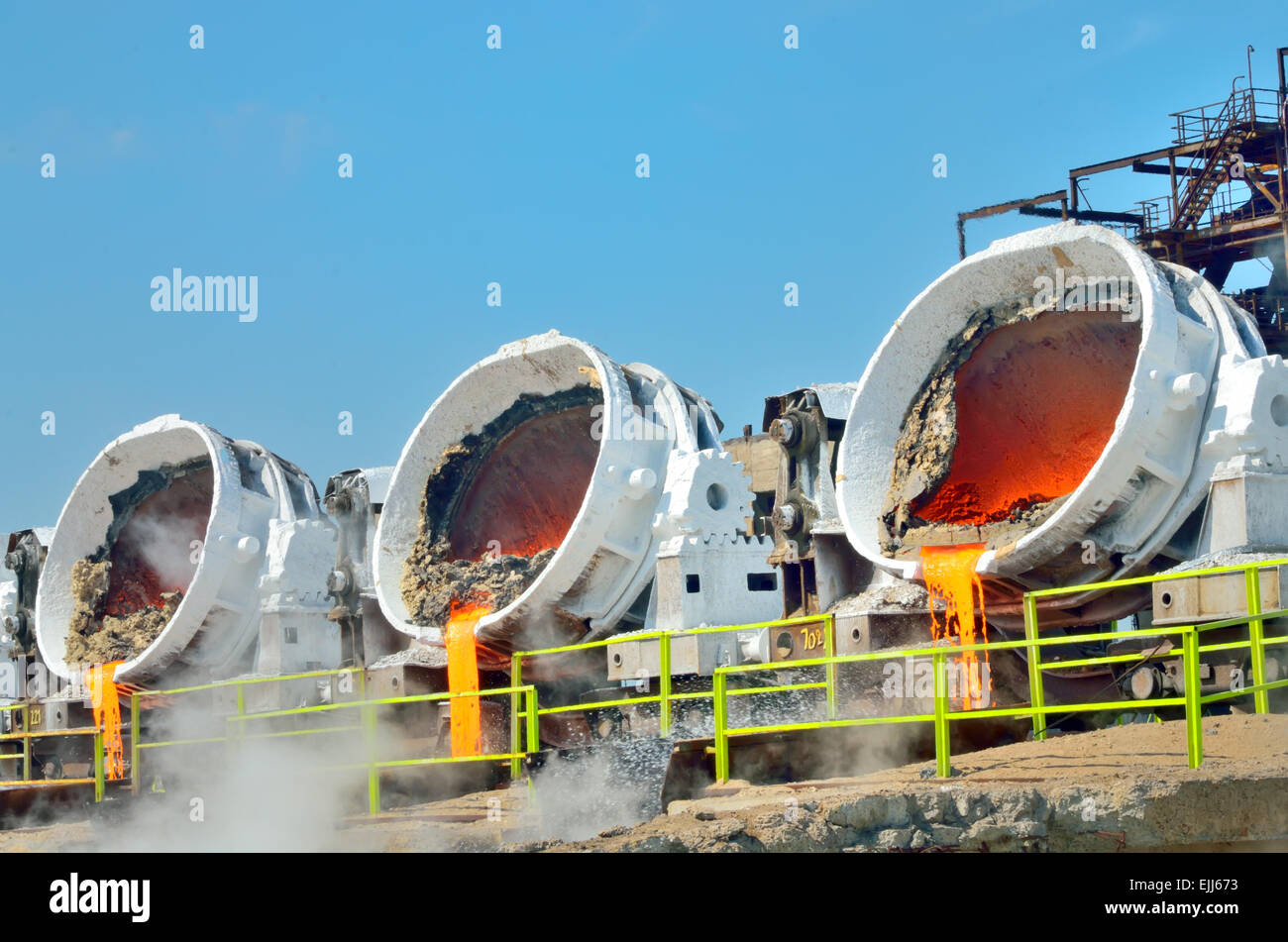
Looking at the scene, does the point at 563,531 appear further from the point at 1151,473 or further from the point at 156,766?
the point at 1151,473

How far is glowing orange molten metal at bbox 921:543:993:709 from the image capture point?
1059cm

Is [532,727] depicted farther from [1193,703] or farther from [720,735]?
[1193,703]

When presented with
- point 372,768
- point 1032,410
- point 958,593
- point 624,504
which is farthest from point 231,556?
point 1032,410

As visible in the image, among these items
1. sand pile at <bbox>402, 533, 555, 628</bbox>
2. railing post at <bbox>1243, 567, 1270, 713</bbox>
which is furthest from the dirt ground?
sand pile at <bbox>402, 533, 555, 628</bbox>

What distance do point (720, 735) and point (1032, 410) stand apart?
423cm

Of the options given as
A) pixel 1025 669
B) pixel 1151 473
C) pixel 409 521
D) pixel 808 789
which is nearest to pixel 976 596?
pixel 1025 669

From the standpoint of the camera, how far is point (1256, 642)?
24.2ft

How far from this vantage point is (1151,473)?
9.88 meters

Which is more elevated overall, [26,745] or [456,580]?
[456,580]

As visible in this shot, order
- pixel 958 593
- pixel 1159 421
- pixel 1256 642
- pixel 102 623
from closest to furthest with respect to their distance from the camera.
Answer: pixel 1256 642
pixel 1159 421
pixel 958 593
pixel 102 623

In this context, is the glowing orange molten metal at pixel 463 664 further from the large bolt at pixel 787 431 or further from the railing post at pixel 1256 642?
the railing post at pixel 1256 642

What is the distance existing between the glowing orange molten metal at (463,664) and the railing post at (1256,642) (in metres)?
6.73

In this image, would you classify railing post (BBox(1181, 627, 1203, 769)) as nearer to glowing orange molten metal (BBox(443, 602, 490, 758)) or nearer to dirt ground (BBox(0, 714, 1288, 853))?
dirt ground (BBox(0, 714, 1288, 853))

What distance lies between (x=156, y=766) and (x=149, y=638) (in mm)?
3475
